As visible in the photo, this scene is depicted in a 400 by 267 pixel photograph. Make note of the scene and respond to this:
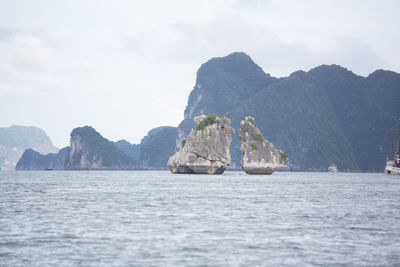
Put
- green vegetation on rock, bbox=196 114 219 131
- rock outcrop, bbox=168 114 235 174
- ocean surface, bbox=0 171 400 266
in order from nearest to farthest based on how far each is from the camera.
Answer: ocean surface, bbox=0 171 400 266
rock outcrop, bbox=168 114 235 174
green vegetation on rock, bbox=196 114 219 131

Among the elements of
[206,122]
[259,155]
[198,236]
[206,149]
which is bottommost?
[198,236]

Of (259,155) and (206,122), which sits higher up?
(206,122)

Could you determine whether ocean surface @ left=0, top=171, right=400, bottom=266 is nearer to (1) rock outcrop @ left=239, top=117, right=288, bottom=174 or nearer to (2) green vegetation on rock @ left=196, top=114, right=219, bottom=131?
(1) rock outcrop @ left=239, top=117, right=288, bottom=174

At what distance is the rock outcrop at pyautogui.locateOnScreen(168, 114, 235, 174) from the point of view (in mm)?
141875

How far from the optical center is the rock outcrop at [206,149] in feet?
465

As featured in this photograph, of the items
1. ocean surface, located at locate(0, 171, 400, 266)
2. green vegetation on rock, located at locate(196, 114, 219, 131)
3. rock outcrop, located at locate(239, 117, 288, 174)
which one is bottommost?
ocean surface, located at locate(0, 171, 400, 266)

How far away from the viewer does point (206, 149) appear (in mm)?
141000

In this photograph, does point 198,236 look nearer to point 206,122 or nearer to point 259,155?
point 259,155

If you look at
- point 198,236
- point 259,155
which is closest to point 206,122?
point 259,155

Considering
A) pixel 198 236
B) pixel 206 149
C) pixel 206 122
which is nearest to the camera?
pixel 198 236

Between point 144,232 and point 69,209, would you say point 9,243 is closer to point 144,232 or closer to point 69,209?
point 144,232

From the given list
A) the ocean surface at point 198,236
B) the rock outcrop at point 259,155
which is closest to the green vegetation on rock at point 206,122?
the rock outcrop at point 259,155

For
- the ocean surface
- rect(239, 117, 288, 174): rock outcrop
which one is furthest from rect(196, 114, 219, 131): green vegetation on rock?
the ocean surface

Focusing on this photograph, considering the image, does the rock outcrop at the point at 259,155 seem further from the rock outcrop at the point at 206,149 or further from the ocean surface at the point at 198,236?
the ocean surface at the point at 198,236
